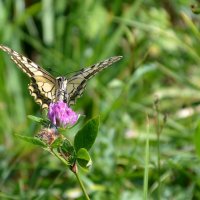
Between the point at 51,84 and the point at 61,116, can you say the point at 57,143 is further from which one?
the point at 51,84

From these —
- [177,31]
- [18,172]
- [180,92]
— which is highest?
[177,31]

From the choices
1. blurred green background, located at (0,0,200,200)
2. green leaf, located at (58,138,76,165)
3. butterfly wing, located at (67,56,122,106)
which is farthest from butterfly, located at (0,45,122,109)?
green leaf, located at (58,138,76,165)

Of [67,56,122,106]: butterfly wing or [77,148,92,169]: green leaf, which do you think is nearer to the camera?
[77,148,92,169]: green leaf

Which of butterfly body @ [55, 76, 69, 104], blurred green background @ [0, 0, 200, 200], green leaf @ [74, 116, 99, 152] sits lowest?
blurred green background @ [0, 0, 200, 200]

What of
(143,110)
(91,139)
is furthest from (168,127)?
(91,139)

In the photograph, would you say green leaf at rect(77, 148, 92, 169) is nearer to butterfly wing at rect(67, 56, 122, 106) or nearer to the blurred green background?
the blurred green background

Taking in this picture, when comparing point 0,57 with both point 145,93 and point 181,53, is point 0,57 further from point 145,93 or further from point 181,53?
→ point 181,53

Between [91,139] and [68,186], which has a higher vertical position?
[91,139]
